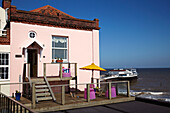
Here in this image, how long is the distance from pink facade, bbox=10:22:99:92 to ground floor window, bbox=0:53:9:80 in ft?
0.86

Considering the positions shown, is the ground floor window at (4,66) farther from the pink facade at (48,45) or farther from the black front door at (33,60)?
the black front door at (33,60)

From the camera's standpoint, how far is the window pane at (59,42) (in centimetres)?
1395

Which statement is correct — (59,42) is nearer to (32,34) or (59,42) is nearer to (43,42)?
(43,42)

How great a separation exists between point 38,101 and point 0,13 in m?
10.3

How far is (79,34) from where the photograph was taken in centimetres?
1498

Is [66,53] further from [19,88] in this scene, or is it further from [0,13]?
[0,13]

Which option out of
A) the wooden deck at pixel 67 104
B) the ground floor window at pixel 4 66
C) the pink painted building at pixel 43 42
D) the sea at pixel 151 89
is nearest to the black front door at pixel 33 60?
the pink painted building at pixel 43 42

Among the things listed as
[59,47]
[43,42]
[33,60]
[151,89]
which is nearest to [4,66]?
[33,60]

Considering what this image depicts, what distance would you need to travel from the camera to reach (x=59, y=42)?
14195 millimetres

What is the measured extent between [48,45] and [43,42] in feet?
1.49

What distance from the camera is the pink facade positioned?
12.2m

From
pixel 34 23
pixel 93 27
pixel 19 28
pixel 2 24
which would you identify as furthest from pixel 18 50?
pixel 93 27

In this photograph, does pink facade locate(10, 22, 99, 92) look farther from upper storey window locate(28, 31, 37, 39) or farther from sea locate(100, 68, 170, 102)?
sea locate(100, 68, 170, 102)

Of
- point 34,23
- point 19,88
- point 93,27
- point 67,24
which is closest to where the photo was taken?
point 19,88
